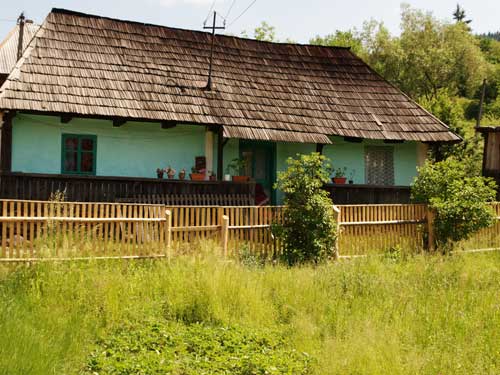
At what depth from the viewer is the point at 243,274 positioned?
326 inches

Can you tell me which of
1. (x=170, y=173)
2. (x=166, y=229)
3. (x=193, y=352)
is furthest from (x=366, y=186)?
(x=193, y=352)

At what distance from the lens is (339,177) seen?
53.2 ft

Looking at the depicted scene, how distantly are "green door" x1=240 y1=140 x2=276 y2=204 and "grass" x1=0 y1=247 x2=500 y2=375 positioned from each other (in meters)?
7.45

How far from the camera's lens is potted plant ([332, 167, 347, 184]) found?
52.7ft

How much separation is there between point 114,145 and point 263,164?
4462 millimetres

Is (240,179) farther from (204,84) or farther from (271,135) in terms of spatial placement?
(204,84)

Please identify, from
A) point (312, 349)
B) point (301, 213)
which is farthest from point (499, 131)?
point (312, 349)

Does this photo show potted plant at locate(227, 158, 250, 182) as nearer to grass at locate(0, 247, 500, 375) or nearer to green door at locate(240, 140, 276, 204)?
green door at locate(240, 140, 276, 204)

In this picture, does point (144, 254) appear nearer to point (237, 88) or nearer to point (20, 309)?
point (20, 309)

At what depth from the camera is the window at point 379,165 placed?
17312 mm

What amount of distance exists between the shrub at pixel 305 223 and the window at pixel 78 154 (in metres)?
5.41

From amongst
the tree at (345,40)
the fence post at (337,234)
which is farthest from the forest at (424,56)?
the fence post at (337,234)

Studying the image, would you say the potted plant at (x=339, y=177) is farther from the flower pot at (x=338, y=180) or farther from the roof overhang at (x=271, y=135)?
the roof overhang at (x=271, y=135)

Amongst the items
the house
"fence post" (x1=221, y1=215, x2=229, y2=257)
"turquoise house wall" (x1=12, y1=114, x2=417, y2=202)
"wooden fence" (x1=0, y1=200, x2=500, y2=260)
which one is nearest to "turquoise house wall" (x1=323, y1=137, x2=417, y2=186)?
the house
